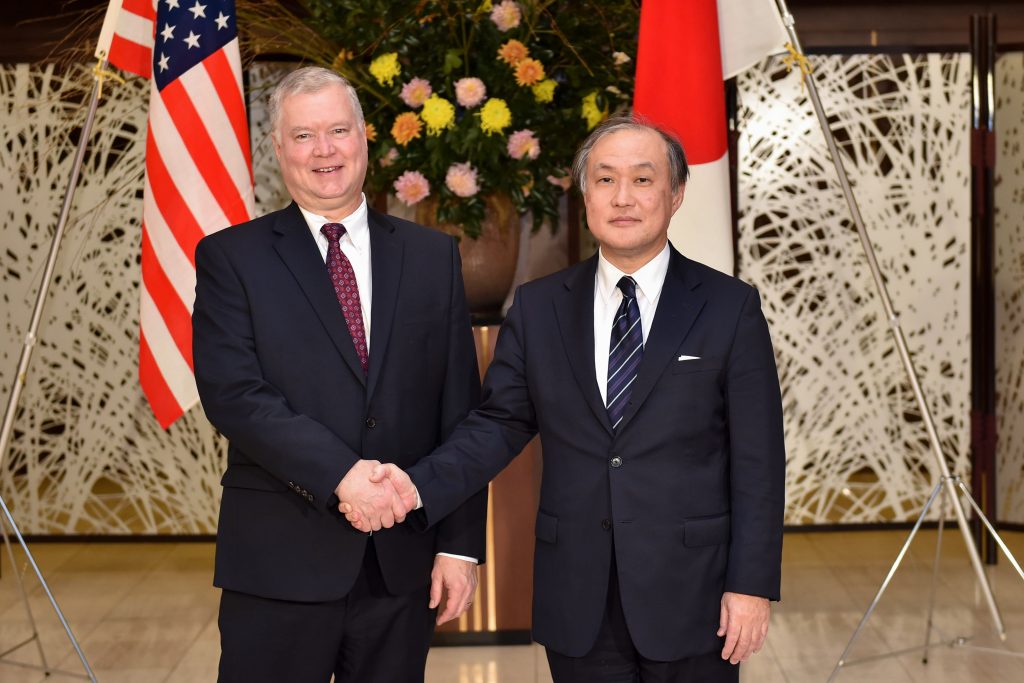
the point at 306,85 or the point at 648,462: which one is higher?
the point at 306,85

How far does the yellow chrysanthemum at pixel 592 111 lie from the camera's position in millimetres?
3652

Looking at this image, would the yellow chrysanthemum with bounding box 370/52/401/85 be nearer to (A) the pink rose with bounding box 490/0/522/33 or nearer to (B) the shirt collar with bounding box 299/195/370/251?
(A) the pink rose with bounding box 490/0/522/33

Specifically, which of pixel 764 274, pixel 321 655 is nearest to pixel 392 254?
pixel 321 655

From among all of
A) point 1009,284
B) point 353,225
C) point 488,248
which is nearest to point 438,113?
point 488,248

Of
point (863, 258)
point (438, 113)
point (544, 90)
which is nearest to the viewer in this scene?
point (438, 113)

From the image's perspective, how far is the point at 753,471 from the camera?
199cm

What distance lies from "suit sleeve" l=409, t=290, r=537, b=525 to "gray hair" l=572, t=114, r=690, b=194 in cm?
27

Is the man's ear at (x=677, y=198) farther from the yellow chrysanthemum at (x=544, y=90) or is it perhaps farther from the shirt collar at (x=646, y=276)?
the yellow chrysanthemum at (x=544, y=90)

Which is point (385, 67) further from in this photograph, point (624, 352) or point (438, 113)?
point (624, 352)

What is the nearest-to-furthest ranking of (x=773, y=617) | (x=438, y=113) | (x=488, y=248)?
(x=438, y=113)
(x=488, y=248)
(x=773, y=617)

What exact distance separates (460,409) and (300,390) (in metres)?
0.31

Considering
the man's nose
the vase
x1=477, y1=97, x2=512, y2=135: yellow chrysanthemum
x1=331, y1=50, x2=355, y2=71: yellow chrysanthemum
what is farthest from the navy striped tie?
x1=331, y1=50, x2=355, y2=71: yellow chrysanthemum

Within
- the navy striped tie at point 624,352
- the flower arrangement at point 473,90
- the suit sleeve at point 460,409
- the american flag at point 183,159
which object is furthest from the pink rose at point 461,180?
the navy striped tie at point 624,352

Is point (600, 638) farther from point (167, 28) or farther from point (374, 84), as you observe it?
point (167, 28)
